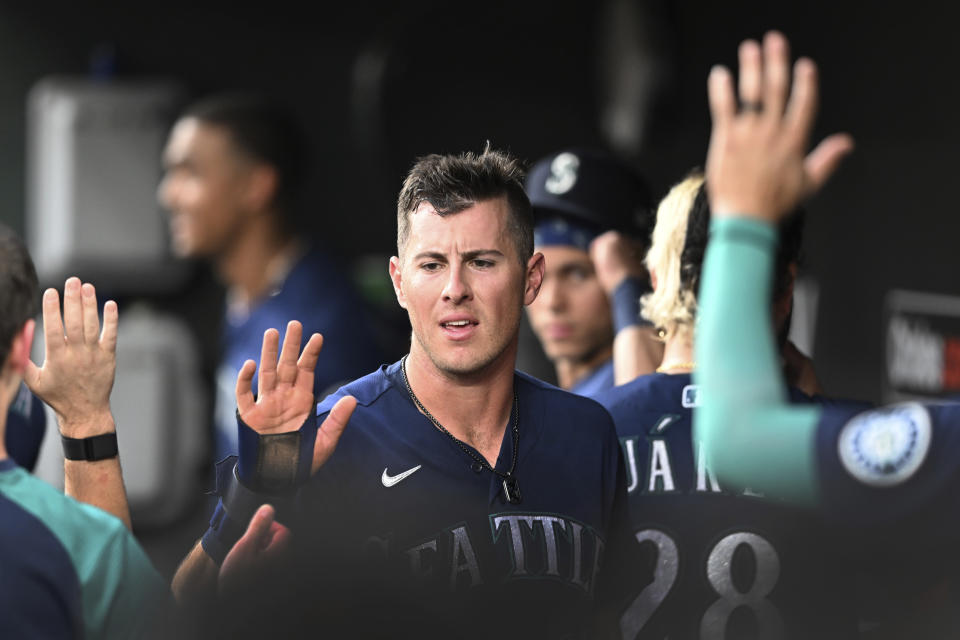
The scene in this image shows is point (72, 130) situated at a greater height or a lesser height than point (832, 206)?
greater

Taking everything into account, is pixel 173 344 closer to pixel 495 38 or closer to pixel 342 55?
pixel 342 55

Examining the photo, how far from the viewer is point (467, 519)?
2.07 meters

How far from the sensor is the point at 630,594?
2262 mm

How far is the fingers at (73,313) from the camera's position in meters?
1.97

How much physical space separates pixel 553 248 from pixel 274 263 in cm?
169

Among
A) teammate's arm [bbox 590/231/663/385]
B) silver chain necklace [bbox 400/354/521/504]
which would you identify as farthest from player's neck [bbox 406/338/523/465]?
teammate's arm [bbox 590/231/663/385]

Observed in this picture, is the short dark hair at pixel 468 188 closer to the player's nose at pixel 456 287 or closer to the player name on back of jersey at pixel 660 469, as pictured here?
the player's nose at pixel 456 287

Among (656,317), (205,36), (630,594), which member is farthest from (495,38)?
(630,594)

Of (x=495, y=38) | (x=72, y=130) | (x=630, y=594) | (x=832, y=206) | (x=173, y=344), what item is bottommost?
(x=630, y=594)

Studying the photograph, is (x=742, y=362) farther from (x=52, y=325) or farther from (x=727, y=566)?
(x=52, y=325)

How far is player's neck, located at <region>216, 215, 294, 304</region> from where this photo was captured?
4.54 meters

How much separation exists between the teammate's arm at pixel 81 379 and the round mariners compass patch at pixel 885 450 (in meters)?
1.05

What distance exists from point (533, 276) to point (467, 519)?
435 millimetres

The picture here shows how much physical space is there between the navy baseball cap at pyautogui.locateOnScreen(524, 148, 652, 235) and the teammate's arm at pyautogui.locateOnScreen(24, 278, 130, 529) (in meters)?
1.24
